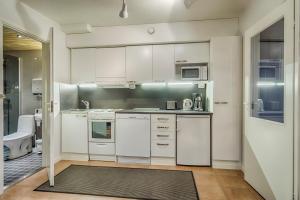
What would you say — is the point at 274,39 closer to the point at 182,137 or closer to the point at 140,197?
the point at 182,137

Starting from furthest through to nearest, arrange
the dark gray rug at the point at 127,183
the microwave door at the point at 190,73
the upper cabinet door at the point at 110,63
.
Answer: the upper cabinet door at the point at 110,63, the microwave door at the point at 190,73, the dark gray rug at the point at 127,183

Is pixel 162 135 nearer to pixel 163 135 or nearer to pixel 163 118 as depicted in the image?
pixel 163 135

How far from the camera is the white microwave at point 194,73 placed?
11.8ft

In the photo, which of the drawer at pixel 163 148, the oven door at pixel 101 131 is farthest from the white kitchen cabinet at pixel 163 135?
the oven door at pixel 101 131

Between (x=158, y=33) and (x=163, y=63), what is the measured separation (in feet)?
1.79

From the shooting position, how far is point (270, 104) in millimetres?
A: 2295

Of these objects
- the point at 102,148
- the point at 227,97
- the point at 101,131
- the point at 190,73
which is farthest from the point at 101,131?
the point at 227,97

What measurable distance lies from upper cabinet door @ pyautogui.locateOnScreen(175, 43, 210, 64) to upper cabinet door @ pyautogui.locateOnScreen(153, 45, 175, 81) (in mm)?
116

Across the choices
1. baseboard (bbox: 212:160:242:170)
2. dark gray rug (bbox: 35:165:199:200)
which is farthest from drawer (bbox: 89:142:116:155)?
baseboard (bbox: 212:160:242:170)

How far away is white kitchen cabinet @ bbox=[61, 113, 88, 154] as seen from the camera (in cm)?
378

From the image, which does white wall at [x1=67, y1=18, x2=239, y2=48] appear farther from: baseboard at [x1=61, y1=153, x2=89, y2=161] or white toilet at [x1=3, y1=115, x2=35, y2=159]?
baseboard at [x1=61, y1=153, x2=89, y2=161]

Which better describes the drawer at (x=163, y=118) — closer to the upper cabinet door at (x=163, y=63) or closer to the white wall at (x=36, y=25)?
the upper cabinet door at (x=163, y=63)

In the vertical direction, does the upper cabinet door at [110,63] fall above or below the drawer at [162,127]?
above

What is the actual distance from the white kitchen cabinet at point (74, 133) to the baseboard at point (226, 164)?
2.32 metres
